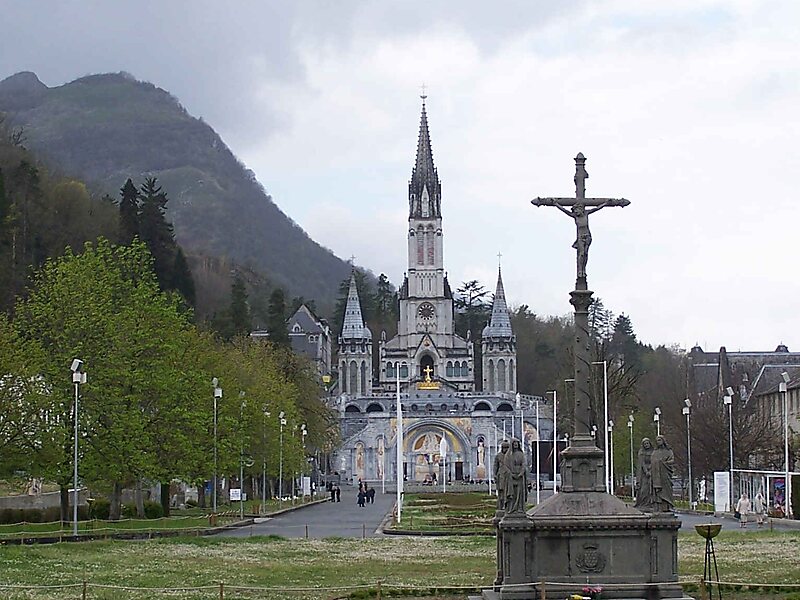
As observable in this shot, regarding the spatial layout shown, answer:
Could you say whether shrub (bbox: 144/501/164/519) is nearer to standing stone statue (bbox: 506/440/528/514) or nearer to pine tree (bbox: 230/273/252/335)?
standing stone statue (bbox: 506/440/528/514)

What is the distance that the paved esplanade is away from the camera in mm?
51100

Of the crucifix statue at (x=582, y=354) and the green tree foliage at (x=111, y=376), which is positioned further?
the green tree foliage at (x=111, y=376)

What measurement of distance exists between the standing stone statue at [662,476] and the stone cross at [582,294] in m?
1.18

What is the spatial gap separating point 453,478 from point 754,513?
331ft

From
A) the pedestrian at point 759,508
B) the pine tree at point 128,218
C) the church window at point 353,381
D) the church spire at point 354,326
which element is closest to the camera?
the pedestrian at point 759,508

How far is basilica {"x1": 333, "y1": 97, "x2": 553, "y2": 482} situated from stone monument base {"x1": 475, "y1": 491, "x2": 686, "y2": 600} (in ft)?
449

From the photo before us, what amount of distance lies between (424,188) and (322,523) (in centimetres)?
13941

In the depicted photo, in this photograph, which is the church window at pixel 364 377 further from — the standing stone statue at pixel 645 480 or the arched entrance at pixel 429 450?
the standing stone statue at pixel 645 480

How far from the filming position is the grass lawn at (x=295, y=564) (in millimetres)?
27469

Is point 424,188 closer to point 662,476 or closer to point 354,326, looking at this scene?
point 354,326

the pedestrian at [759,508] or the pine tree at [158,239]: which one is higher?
the pine tree at [158,239]

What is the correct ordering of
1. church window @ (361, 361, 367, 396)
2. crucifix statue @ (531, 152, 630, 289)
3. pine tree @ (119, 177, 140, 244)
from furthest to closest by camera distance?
church window @ (361, 361, 367, 396) → pine tree @ (119, 177, 140, 244) → crucifix statue @ (531, 152, 630, 289)

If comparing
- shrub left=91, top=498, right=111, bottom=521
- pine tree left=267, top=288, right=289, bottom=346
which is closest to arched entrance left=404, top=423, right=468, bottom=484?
pine tree left=267, top=288, right=289, bottom=346

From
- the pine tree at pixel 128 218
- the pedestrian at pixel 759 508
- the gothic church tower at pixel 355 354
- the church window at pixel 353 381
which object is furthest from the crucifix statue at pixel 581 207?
the church window at pixel 353 381
